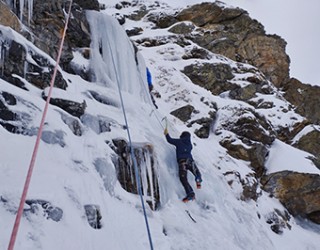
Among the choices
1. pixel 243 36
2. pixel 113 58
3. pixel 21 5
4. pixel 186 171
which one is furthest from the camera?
pixel 243 36

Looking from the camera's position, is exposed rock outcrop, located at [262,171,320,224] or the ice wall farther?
exposed rock outcrop, located at [262,171,320,224]

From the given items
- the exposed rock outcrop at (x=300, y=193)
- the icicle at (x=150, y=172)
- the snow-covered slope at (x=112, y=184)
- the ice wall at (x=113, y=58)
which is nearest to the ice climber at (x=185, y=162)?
the snow-covered slope at (x=112, y=184)

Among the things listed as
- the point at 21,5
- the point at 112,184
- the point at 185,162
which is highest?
the point at 21,5

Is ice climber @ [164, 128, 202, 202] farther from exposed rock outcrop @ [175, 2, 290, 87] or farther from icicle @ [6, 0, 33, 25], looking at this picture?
exposed rock outcrop @ [175, 2, 290, 87]

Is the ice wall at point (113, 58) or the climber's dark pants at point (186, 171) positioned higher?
the ice wall at point (113, 58)

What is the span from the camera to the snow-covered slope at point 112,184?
3719mm

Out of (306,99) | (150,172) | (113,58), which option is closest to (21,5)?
(113,58)

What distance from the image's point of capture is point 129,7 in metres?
22.3

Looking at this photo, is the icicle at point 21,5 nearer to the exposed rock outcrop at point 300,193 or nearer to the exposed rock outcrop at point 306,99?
the exposed rock outcrop at point 300,193

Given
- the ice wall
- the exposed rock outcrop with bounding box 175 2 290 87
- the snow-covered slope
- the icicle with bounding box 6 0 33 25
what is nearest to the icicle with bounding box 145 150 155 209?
the snow-covered slope

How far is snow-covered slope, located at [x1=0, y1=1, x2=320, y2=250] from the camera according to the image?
3.72 m

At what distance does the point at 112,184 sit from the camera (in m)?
5.01

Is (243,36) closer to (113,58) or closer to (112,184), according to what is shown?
(113,58)

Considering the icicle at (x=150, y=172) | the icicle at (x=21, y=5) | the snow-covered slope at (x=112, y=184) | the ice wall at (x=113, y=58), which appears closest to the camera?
the snow-covered slope at (x=112, y=184)
